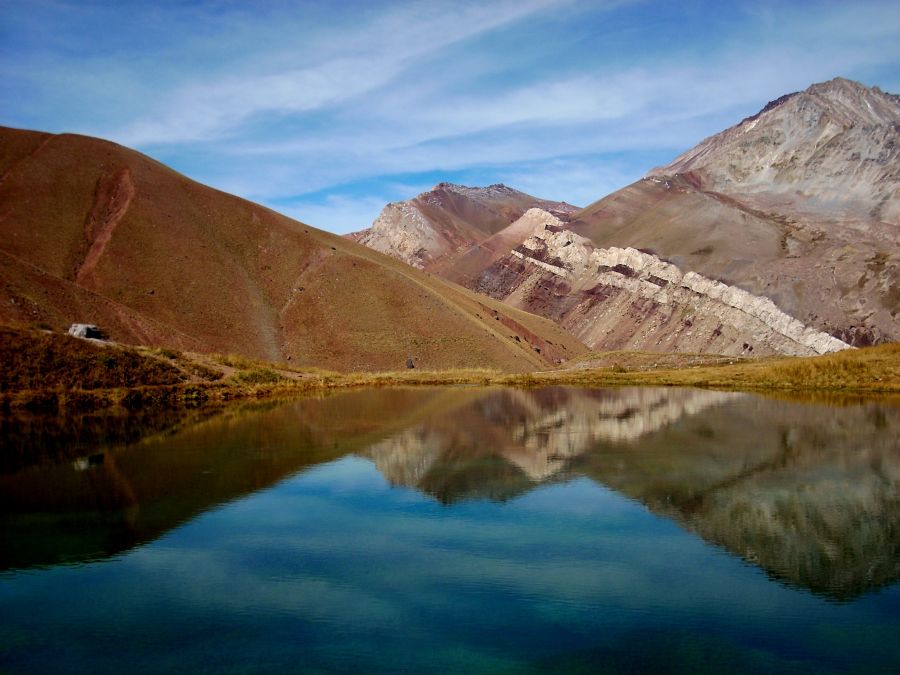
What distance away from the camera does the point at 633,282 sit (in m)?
100

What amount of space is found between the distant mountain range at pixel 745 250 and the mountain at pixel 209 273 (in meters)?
20.3

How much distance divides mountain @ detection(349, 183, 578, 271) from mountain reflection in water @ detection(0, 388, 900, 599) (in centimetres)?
10890

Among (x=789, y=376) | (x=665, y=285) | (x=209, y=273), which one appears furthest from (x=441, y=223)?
(x=789, y=376)

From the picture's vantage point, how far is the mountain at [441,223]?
150337 millimetres


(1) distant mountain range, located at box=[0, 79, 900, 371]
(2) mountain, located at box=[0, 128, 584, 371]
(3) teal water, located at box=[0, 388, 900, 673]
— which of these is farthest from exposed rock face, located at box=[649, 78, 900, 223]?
(3) teal water, located at box=[0, 388, 900, 673]

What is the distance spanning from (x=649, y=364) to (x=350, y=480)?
5415 centimetres

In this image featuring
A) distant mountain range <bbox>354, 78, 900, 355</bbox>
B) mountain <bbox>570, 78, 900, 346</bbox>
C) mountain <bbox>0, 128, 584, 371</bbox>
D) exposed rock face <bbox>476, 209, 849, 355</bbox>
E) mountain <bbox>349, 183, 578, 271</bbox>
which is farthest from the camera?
mountain <bbox>349, 183, 578, 271</bbox>

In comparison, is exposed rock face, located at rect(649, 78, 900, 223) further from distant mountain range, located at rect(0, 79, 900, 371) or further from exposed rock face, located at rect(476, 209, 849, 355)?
exposed rock face, located at rect(476, 209, 849, 355)

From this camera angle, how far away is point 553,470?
73.6 ft

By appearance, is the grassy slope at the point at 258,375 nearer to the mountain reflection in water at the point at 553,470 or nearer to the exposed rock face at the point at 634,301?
the mountain reflection in water at the point at 553,470

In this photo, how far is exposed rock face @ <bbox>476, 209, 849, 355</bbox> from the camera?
82688 millimetres

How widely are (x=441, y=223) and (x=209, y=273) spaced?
92.8m

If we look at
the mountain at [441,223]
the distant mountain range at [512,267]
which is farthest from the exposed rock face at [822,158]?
the mountain at [441,223]

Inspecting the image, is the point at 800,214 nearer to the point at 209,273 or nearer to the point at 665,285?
the point at 665,285
